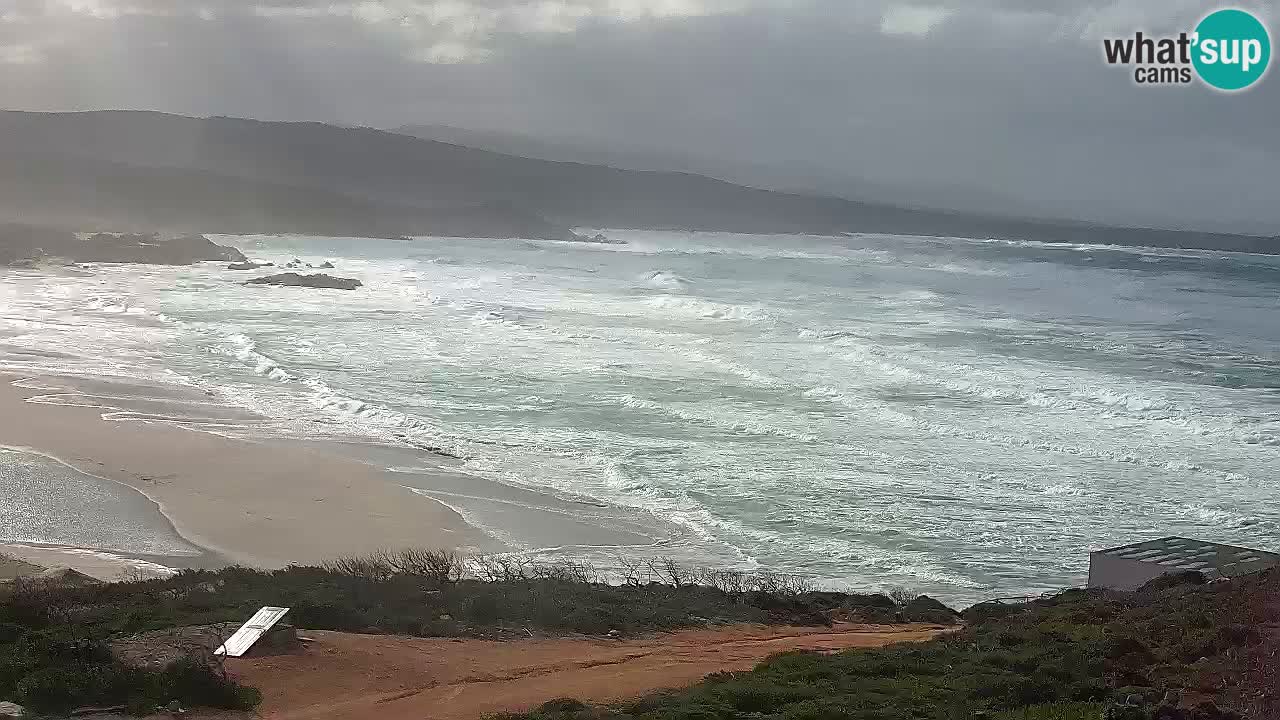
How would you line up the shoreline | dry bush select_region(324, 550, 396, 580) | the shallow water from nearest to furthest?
dry bush select_region(324, 550, 396, 580) → the shoreline → the shallow water

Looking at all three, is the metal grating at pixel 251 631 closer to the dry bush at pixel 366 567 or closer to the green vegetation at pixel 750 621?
the green vegetation at pixel 750 621

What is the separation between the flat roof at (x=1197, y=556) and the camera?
13.6m

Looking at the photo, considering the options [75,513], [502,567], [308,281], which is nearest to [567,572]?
[502,567]

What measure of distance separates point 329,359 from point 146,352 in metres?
4.81

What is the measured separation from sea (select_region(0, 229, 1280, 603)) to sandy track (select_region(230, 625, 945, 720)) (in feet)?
14.1

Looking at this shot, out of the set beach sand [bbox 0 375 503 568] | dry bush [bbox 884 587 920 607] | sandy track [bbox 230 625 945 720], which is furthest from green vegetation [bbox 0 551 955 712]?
beach sand [bbox 0 375 503 568]

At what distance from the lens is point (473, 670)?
383 inches

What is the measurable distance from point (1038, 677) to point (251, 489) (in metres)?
12.6

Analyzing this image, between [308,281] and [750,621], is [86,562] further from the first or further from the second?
[308,281]

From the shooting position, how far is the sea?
16.8 metres

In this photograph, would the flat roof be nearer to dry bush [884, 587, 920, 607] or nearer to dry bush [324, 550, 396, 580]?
dry bush [884, 587, 920, 607]

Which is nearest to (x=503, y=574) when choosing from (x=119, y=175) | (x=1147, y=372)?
(x=1147, y=372)

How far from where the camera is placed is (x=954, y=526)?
57.0 ft

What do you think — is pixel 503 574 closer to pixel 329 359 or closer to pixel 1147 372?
pixel 329 359
